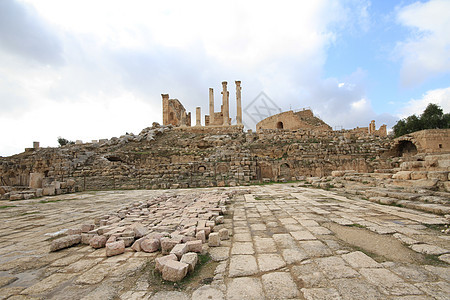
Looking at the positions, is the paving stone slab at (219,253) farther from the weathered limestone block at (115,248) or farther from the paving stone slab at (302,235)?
the weathered limestone block at (115,248)

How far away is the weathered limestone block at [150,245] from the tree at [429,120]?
31.0 metres

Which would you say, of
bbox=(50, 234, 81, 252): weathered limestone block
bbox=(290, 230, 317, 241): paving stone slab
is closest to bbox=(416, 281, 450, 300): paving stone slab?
bbox=(290, 230, 317, 241): paving stone slab

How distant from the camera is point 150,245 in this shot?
8.95ft

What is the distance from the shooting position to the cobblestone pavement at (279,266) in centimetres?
177

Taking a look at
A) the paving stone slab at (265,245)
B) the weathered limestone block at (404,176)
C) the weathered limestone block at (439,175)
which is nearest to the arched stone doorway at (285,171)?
the weathered limestone block at (404,176)

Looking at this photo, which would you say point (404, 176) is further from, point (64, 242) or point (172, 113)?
point (172, 113)

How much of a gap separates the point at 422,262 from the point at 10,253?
198 inches

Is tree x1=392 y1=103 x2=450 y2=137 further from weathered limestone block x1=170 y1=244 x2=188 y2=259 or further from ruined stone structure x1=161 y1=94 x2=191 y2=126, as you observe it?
weathered limestone block x1=170 y1=244 x2=188 y2=259

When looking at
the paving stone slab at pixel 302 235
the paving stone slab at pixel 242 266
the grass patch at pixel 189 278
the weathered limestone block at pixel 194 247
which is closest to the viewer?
the grass patch at pixel 189 278

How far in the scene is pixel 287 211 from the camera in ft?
15.9

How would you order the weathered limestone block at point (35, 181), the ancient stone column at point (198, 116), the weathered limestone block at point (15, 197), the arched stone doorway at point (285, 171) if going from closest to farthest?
the weathered limestone block at point (15, 197) < the weathered limestone block at point (35, 181) < the arched stone doorway at point (285, 171) < the ancient stone column at point (198, 116)

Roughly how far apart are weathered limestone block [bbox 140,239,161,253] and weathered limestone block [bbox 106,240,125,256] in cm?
25

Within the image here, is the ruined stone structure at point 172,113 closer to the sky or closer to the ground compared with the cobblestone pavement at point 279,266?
closer to the sky

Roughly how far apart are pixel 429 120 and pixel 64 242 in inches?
1301
